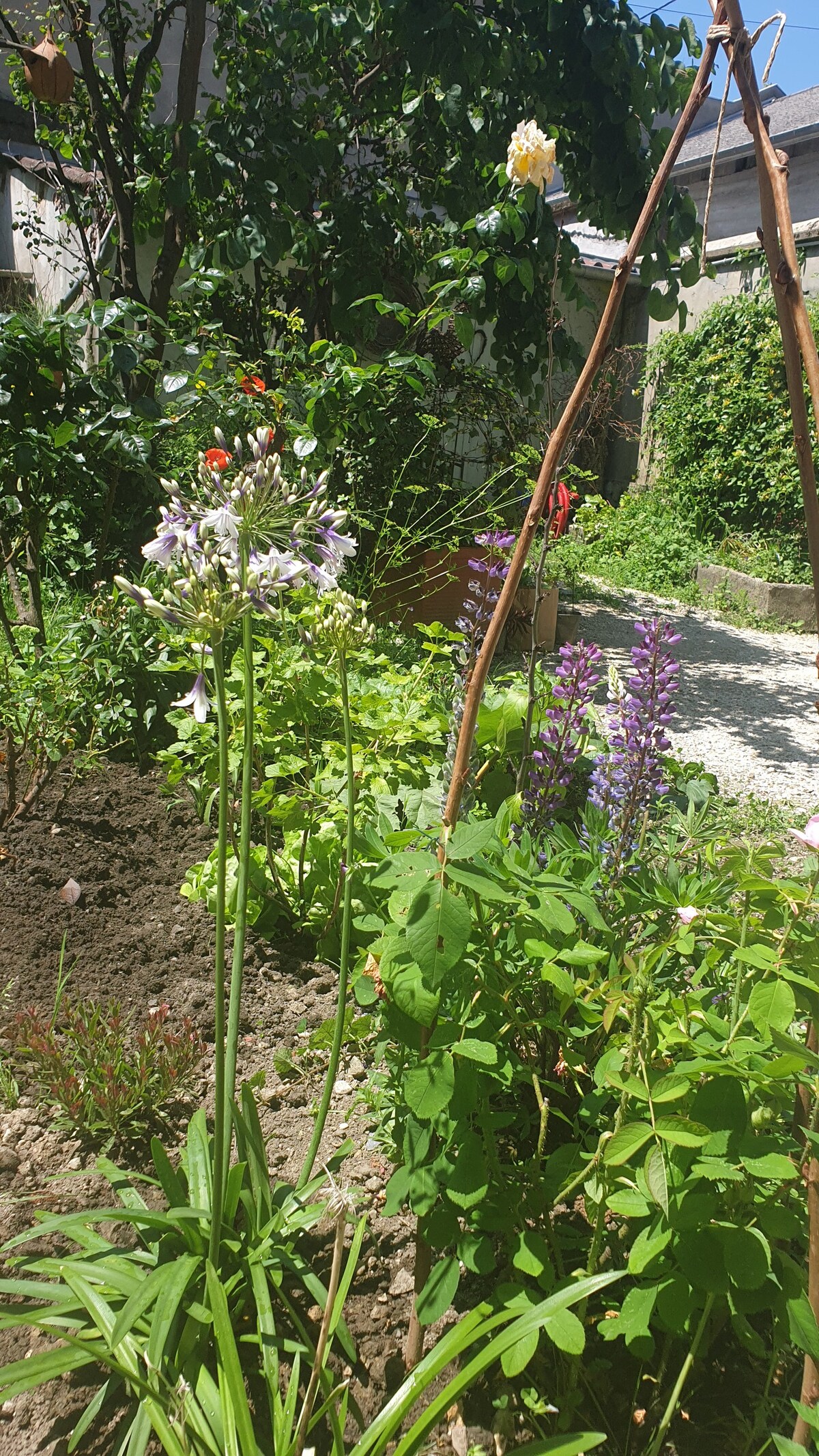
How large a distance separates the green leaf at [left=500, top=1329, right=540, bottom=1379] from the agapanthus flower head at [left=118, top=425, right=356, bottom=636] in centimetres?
86

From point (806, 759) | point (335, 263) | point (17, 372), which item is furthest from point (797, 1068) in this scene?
point (335, 263)

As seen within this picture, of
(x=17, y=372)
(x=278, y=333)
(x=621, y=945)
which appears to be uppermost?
(x=278, y=333)

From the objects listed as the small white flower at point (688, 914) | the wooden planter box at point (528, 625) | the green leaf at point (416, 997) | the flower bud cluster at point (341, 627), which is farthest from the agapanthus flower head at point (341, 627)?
the wooden planter box at point (528, 625)

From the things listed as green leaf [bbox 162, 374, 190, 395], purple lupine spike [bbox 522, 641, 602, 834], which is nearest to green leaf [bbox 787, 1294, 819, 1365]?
purple lupine spike [bbox 522, 641, 602, 834]

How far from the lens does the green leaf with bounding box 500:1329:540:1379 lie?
98 cm

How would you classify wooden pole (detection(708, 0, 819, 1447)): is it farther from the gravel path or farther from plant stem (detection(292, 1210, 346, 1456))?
the gravel path

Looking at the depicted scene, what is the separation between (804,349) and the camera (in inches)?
38.7

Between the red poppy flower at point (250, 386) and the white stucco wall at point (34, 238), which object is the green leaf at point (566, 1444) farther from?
the white stucco wall at point (34, 238)

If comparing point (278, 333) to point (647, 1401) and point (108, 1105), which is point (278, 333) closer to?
point (108, 1105)

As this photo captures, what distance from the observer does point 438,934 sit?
1.04m

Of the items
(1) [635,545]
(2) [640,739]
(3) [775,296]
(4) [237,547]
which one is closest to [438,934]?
(4) [237,547]

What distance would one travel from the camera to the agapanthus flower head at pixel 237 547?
3.42 feet

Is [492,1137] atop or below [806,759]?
atop

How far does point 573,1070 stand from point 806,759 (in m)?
3.57
